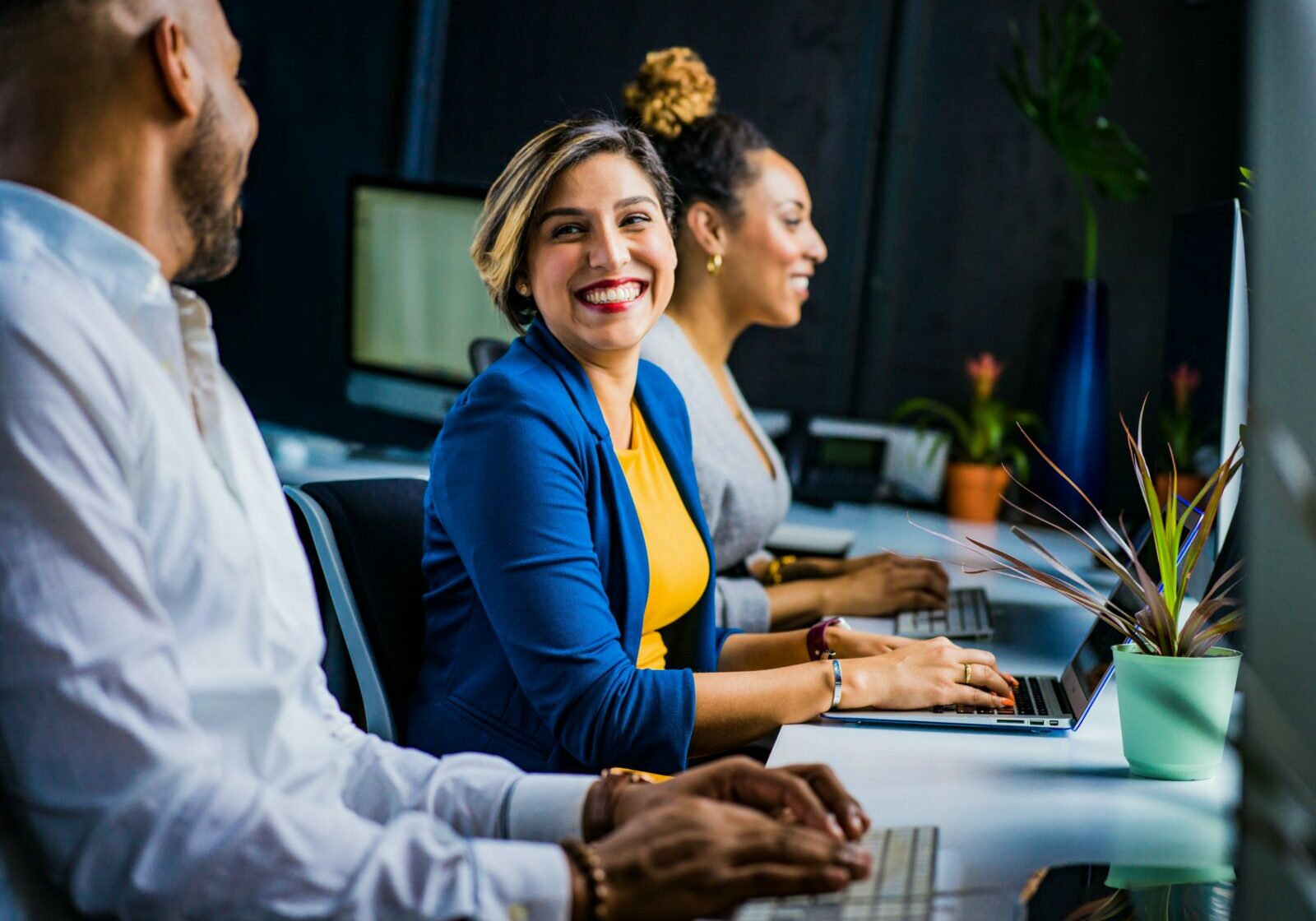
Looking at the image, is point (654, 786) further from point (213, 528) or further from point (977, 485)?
point (977, 485)

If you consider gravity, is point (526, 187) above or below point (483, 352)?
above

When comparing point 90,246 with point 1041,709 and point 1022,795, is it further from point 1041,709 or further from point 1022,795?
point 1041,709

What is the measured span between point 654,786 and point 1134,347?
2500mm

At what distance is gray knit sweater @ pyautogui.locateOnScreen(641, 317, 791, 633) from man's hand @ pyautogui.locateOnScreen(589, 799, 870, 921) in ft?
3.54

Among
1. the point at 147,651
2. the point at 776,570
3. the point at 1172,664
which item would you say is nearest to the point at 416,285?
the point at 776,570

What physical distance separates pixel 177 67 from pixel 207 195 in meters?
0.10

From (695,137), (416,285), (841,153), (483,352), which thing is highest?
(841,153)

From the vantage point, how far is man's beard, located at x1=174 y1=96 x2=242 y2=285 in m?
0.94

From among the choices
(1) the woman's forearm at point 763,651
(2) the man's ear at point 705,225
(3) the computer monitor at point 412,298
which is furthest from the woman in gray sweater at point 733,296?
(3) the computer monitor at point 412,298

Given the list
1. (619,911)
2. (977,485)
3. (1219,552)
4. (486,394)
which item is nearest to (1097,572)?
(977,485)

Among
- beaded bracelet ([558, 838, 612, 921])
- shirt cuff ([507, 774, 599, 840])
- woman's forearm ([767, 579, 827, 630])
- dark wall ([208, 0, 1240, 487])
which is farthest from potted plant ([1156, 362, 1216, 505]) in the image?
beaded bracelet ([558, 838, 612, 921])

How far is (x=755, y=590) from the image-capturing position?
6.68 feet

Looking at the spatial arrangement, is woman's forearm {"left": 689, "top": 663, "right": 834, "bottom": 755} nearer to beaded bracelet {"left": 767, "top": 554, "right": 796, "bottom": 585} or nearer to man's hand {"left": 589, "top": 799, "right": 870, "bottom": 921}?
man's hand {"left": 589, "top": 799, "right": 870, "bottom": 921}

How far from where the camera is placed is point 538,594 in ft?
4.36
